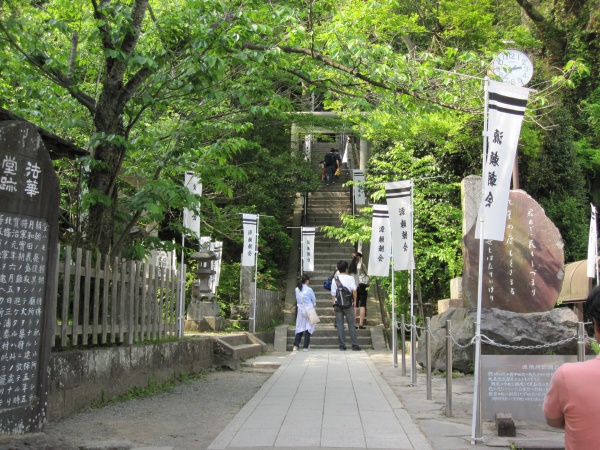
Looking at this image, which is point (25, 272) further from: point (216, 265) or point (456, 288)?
point (216, 265)

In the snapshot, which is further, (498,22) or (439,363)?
A: (498,22)

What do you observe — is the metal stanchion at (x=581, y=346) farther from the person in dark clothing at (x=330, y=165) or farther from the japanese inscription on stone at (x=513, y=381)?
the person in dark clothing at (x=330, y=165)

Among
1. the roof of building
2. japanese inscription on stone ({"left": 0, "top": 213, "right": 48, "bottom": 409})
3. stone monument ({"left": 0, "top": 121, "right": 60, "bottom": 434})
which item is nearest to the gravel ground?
stone monument ({"left": 0, "top": 121, "right": 60, "bottom": 434})

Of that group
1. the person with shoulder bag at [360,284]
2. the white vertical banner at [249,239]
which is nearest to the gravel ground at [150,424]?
the white vertical banner at [249,239]

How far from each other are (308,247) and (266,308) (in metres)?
3.36

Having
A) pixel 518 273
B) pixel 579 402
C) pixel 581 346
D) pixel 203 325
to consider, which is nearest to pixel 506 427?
pixel 581 346

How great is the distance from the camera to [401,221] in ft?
37.6

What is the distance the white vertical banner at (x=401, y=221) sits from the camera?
1134 centimetres

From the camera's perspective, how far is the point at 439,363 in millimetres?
10672

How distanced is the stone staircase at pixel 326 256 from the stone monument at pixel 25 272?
1161cm

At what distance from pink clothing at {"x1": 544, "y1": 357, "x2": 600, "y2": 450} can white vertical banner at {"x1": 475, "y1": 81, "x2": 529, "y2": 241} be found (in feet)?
12.2

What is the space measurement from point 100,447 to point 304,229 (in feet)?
51.1

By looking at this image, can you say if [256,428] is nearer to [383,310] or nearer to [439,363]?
[439,363]

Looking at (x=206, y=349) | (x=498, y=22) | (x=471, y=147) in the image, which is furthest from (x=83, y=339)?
(x=498, y=22)
